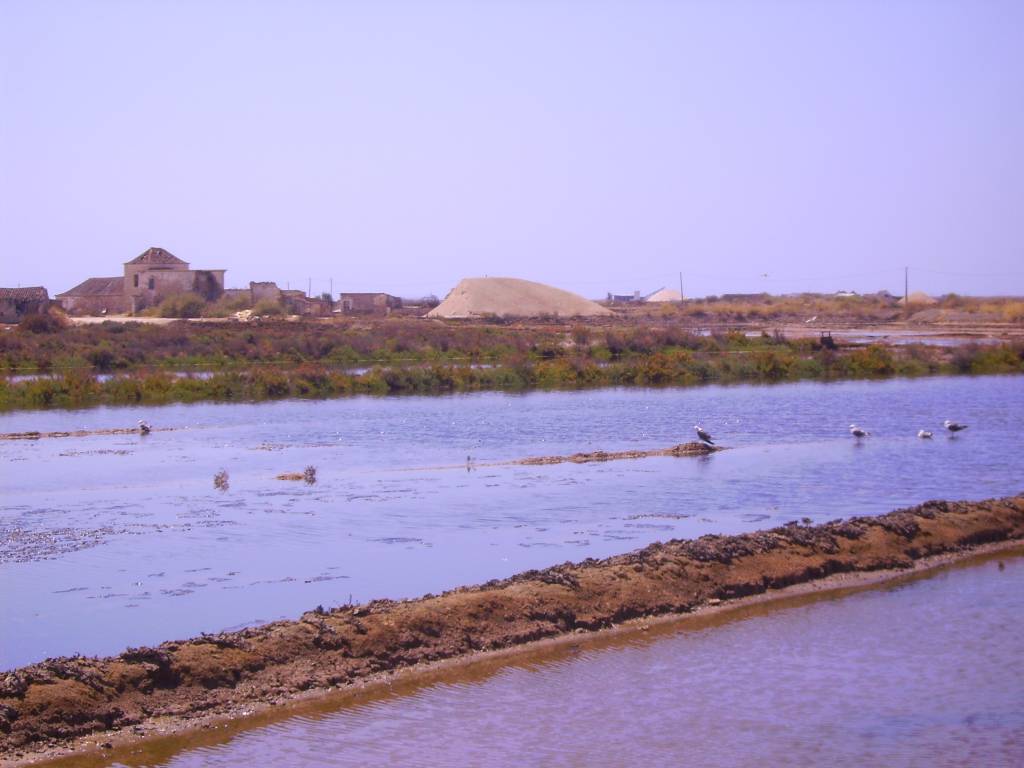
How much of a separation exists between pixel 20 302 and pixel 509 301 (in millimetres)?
34412

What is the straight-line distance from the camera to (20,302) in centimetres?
7188

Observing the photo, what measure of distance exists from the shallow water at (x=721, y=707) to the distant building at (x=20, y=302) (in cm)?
6339

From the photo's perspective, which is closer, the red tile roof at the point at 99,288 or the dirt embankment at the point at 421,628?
the dirt embankment at the point at 421,628

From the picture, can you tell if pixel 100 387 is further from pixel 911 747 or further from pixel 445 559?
pixel 911 747

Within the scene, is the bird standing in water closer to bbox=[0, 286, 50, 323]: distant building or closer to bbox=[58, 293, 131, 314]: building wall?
bbox=[0, 286, 50, 323]: distant building

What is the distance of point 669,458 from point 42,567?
36.1 feet

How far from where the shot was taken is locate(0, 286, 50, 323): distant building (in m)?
69.9

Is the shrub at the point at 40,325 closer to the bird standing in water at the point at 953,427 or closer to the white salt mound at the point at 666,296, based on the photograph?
the bird standing in water at the point at 953,427

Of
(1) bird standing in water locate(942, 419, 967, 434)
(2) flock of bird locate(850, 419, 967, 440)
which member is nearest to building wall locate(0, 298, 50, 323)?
(2) flock of bird locate(850, 419, 967, 440)

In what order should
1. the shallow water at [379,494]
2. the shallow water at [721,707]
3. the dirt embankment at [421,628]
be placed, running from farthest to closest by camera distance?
the shallow water at [379,494], the dirt embankment at [421,628], the shallow water at [721,707]

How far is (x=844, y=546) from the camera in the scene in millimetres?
11938

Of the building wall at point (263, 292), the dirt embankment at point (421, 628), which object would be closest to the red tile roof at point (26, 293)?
the building wall at point (263, 292)

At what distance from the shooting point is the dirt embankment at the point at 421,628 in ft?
25.3

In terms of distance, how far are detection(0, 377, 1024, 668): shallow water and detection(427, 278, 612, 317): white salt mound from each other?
57942mm
